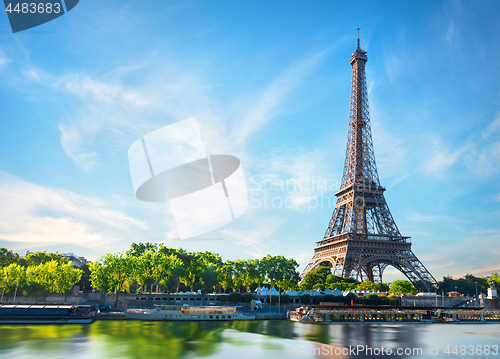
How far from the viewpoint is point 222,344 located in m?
34.2

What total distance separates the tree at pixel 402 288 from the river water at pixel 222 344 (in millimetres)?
42127

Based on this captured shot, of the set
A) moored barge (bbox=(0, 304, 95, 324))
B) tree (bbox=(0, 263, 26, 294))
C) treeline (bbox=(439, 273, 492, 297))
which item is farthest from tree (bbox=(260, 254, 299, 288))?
treeline (bbox=(439, 273, 492, 297))

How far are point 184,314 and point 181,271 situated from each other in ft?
82.9

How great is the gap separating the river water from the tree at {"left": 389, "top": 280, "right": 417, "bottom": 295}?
4213 centimetres

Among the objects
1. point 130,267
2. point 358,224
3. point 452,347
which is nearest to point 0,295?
point 130,267

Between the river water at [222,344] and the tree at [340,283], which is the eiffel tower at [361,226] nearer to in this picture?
the tree at [340,283]

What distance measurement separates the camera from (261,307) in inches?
2972

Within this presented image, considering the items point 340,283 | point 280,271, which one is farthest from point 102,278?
point 340,283

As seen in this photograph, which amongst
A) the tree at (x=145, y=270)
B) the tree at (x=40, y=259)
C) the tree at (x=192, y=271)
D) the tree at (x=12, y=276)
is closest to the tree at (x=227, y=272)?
the tree at (x=192, y=271)

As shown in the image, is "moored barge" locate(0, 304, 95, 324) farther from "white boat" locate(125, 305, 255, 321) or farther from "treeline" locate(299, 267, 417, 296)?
"treeline" locate(299, 267, 417, 296)

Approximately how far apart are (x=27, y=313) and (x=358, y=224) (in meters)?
80.2

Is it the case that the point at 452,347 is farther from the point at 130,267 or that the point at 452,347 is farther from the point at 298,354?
the point at 130,267

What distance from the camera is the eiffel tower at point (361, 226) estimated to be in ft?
305

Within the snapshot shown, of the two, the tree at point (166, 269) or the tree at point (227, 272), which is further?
the tree at point (227, 272)
